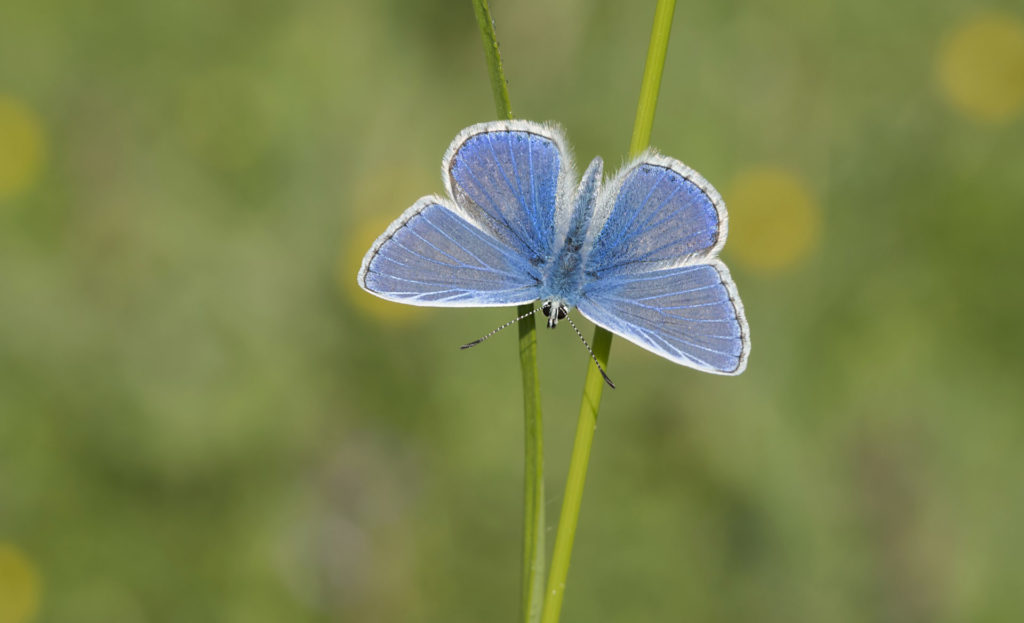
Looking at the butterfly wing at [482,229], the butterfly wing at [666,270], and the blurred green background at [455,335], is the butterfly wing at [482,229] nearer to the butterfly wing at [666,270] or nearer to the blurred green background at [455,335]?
the butterfly wing at [666,270]

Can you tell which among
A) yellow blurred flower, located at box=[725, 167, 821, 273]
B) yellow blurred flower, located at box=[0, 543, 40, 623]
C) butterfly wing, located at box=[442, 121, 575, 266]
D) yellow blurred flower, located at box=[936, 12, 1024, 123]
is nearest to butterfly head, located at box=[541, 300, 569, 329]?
butterfly wing, located at box=[442, 121, 575, 266]

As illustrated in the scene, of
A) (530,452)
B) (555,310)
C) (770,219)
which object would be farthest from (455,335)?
(530,452)

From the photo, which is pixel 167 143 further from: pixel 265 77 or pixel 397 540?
pixel 397 540

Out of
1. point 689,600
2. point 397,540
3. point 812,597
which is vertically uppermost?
point 812,597

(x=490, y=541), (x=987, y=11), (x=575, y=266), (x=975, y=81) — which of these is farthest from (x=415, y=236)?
(x=987, y=11)

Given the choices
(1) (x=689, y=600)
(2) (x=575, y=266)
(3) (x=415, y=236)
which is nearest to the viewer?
(3) (x=415, y=236)

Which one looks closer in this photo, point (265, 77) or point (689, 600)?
point (689, 600)

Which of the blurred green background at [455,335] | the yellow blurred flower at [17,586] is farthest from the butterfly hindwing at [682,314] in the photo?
the yellow blurred flower at [17,586]
